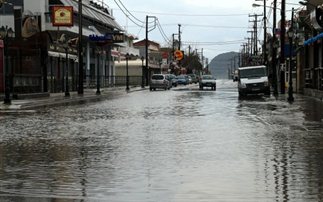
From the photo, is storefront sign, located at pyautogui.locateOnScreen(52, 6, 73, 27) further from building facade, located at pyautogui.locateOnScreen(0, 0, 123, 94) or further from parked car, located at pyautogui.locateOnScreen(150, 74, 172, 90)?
parked car, located at pyautogui.locateOnScreen(150, 74, 172, 90)

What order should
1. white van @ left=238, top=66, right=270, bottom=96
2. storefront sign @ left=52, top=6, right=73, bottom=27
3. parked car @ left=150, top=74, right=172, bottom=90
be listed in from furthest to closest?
parked car @ left=150, top=74, right=172, bottom=90 < storefront sign @ left=52, top=6, right=73, bottom=27 < white van @ left=238, top=66, right=270, bottom=96

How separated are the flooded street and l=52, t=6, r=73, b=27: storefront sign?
96.5 ft

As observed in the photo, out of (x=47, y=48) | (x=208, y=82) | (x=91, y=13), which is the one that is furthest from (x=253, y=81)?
(x=91, y=13)

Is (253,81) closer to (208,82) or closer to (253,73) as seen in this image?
(253,73)

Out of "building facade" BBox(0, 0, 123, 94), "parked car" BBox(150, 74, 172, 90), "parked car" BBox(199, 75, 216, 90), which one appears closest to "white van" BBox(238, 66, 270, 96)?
"building facade" BBox(0, 0, 123, 94)

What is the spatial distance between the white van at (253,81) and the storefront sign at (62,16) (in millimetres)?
15337

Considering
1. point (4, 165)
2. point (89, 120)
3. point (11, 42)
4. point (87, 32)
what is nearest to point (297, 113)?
point (89, 120)

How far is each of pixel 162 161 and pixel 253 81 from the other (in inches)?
1261

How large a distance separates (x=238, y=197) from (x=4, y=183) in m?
3.83

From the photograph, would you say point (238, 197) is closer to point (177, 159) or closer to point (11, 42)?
point (177, 159)

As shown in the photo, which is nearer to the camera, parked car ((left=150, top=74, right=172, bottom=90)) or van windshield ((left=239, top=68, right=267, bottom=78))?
van windshield ((left=239, top=68, right=267, bottom=78))

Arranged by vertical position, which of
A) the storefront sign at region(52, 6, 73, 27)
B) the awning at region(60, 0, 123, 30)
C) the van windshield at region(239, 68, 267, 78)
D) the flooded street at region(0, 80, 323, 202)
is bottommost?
the flooded street at region(0, 80, 323, 202)

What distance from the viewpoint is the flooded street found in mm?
8680

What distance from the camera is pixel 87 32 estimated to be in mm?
63562
